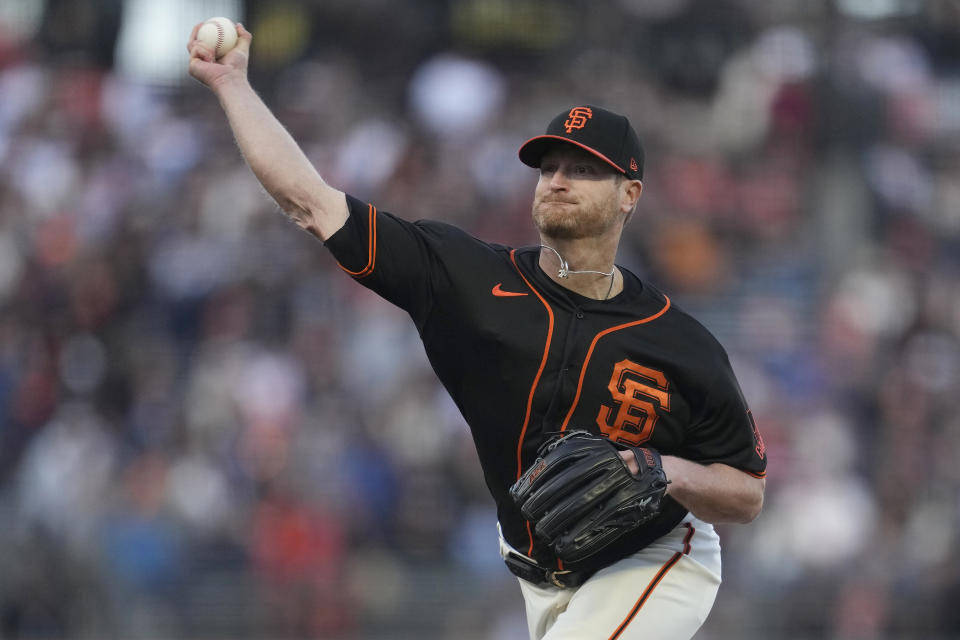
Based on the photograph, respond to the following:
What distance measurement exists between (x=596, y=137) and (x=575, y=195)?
183 millimetres

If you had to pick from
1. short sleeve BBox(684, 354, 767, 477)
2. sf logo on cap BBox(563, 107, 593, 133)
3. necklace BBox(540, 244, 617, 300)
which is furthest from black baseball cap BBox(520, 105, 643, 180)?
short sleeve BBox(684, 354, 767, 477)

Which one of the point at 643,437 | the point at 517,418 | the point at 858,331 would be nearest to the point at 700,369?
the point at 643,437

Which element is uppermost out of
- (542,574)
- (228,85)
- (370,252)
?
(228,85)

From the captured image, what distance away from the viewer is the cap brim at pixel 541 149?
3.99 meters

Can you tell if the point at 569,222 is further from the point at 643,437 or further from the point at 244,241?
the point at 244,241

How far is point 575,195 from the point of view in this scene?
404 centimetres

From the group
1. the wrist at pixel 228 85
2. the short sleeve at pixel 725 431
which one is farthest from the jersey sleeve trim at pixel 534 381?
the wrist at pixel 228 85

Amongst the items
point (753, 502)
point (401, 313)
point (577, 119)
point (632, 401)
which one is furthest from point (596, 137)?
point (401, 313)

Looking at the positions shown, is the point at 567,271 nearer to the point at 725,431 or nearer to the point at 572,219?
the point at 572,219

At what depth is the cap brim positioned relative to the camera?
3992 millimetres

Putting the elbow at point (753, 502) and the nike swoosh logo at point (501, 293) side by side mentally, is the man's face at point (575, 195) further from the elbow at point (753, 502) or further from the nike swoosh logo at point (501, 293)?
the elbow at point (753, 502)

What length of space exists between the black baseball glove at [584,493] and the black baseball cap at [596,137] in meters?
0.86

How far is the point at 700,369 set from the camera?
4008 millimetres

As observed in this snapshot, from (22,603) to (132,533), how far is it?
2.71 ft
